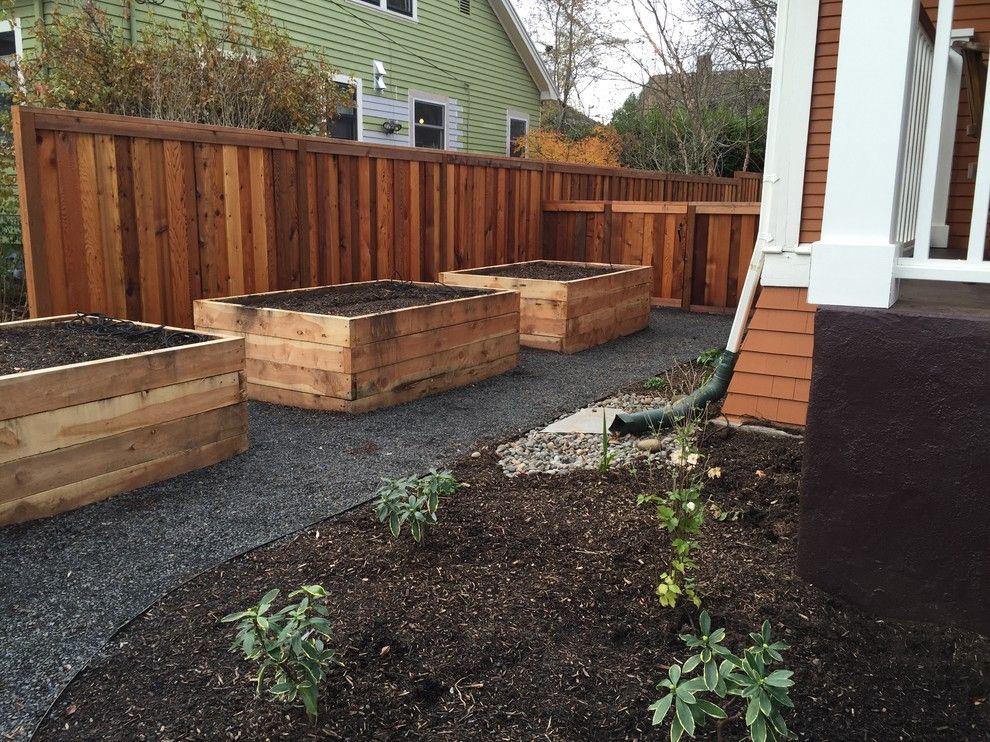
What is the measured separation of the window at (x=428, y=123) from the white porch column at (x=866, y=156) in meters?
12.2

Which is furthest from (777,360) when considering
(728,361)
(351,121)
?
(351,121)

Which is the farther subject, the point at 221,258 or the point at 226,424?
the point at 221,258

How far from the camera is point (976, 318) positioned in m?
2.13

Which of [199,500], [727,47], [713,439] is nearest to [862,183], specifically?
[713,439]

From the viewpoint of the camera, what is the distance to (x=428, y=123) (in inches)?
561

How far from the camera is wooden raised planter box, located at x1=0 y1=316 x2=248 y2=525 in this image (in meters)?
2.99

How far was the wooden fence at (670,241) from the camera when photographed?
849 cm

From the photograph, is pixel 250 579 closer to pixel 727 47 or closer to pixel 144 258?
pixel 144 258

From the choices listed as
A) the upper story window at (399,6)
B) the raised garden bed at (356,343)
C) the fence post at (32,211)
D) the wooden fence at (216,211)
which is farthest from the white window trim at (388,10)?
the fence post at (32,211)

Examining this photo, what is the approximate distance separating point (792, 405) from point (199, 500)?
9.68ft

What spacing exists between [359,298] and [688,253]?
174 inches

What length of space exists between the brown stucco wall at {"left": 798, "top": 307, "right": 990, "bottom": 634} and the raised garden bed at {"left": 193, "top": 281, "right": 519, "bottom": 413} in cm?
280

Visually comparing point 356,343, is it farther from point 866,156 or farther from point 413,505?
point 866,156

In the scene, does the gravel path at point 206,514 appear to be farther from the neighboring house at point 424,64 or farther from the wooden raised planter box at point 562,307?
the neighboring house at point 424,64
